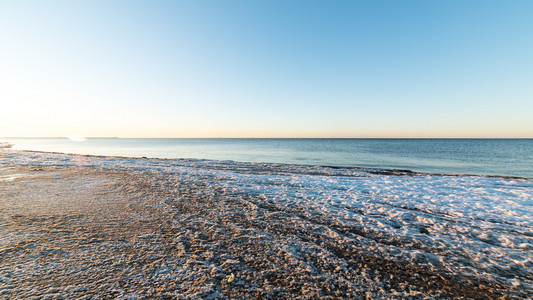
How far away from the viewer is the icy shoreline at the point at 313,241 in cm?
393

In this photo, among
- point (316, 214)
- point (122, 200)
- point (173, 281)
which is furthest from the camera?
point (122, 200)

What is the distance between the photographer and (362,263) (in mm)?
4699

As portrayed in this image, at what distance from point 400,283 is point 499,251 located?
11.7ft

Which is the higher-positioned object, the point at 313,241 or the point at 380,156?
the point at 313,241

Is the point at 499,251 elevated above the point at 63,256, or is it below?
below

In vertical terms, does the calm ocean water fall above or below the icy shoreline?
below

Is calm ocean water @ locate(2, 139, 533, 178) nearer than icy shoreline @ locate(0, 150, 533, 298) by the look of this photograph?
No

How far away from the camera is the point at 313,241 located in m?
5.68

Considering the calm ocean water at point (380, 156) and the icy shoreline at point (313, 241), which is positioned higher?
the icy shoreline at point (313, 241)

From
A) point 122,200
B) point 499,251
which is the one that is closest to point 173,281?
point 122,200

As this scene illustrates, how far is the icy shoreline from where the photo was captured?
12.9 feet

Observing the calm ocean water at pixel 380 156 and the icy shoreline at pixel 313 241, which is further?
the calm ocean water at pixel 380 156

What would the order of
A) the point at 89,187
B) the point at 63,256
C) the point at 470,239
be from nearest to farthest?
the point at 63,256, the point at 470,239, the point at 89,187

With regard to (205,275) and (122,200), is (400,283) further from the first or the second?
(122,200)
